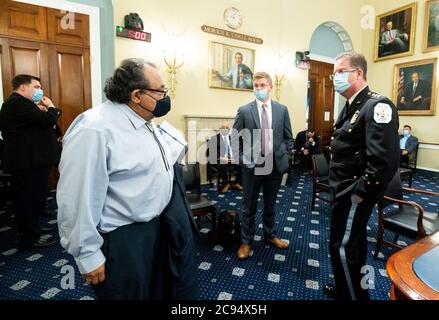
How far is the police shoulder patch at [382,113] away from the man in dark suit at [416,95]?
657 centimetres

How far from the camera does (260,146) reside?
2484 millimetres

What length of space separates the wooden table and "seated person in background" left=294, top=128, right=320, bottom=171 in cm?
510

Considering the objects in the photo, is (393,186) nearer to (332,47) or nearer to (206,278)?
(206,278)

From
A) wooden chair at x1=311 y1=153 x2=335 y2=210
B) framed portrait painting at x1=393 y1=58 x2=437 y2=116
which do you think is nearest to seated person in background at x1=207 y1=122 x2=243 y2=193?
wooden chair at x1=311 y1=153 x2=335 y2=210

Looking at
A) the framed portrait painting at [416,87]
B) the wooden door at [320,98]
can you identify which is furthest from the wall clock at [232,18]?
the framed portrait painting at [416,87]

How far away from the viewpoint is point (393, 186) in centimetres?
245

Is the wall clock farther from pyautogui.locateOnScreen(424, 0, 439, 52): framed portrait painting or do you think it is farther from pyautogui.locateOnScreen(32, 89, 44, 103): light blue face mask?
pyautogui.locateOnScreen(424, 0, 439, 52): framed portrait painting

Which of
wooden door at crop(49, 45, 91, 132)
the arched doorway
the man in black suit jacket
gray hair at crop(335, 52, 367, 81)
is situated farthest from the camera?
the arched doorway

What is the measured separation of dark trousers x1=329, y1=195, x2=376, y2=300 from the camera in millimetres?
1638

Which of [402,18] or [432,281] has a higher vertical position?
[402,18]

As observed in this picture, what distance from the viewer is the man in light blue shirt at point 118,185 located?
99 centimetres

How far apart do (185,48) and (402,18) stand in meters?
5.96

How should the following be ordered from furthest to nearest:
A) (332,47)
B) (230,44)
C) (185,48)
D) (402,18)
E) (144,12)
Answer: (332,47) → (402,18) → (230,44) → (185,48) → (144,12)

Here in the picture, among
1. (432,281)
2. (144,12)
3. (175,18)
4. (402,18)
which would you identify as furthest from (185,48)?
(402,18)
